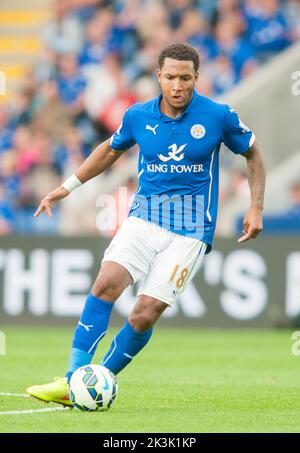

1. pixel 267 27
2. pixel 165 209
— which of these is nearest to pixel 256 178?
pixel 165 209

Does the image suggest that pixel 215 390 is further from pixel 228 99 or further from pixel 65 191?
pixel 228 99

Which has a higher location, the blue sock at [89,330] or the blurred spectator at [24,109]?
the blurred spectator at [24,109]

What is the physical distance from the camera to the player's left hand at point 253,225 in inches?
285

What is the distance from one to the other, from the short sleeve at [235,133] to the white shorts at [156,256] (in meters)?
0.66

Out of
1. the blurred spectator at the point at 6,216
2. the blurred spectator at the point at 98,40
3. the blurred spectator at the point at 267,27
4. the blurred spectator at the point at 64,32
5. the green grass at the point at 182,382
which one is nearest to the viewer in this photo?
the green grass at the point at 182,382

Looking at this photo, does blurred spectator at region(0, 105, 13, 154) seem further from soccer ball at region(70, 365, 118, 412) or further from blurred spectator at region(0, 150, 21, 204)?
soccer ball at region(70, 365, 118, 412)

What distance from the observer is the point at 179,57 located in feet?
23.8

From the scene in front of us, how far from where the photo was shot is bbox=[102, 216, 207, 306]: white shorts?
23.7 ft

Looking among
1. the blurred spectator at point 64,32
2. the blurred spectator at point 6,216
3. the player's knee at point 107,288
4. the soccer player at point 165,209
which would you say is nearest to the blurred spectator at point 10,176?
the blurred spectator at point 6,216

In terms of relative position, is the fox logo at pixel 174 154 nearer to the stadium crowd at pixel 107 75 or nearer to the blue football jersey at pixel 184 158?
the blue football jersey at pixel 184 158

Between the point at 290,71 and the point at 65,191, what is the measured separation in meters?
9.32

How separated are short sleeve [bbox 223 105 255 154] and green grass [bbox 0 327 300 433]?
164 cm

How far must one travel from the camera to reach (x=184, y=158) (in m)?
7.38

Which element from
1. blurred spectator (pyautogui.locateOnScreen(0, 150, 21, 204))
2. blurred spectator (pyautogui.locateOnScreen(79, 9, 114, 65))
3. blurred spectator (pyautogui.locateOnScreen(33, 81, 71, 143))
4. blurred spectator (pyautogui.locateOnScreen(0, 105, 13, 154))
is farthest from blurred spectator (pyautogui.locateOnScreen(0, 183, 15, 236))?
blurred spectator (pyautogui.locateOnScreen(79, 9, 114, 65))
